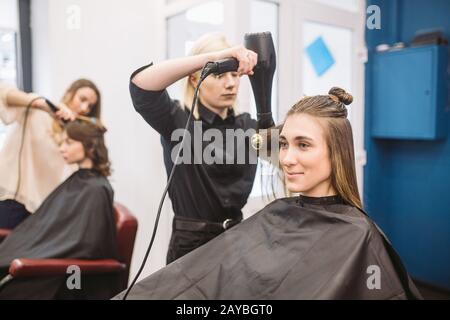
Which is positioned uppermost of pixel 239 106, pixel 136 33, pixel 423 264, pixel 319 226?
pixel 136 33

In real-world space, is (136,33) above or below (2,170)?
above

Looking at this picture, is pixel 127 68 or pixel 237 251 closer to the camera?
pixel 237 251

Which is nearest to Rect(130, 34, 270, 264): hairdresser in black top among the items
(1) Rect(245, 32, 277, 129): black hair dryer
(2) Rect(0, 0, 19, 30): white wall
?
(1) Rect(245, 32, 277, 129): black hair dryer

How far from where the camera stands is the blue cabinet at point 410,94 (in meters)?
2.59

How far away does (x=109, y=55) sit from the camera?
1598mm

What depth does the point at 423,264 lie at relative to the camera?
2824 millimetres

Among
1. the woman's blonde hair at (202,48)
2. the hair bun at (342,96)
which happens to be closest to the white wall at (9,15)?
the woman's blonde hair at (202,48)

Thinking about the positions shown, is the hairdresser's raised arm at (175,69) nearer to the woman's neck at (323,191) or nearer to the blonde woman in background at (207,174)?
the blonde woman in background at (207,174)

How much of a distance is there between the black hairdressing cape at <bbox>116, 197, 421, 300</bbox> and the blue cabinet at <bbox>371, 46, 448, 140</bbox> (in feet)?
5.48

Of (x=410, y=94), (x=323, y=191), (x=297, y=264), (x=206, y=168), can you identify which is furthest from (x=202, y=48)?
(x=410, y=94)

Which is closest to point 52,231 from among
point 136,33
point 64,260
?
point 64,260

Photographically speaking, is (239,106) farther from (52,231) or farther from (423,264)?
(423,264)

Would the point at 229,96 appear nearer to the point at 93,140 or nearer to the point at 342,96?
the point at 342,96

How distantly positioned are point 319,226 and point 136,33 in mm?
A: 994
